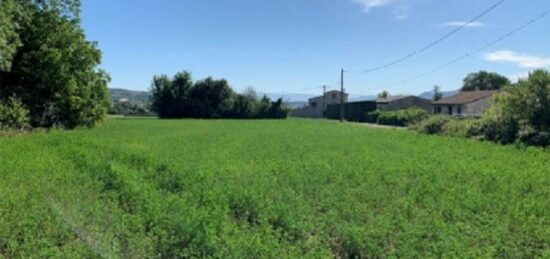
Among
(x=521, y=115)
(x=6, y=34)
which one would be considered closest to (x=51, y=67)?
(x=6, y=34)

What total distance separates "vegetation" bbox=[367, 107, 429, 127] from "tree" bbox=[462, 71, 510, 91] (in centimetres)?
A: 5606

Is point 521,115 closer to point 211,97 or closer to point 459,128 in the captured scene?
point 459,128

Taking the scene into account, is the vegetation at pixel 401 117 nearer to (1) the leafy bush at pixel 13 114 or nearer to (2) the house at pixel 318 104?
(1) the leafy bush at pixel 13 114

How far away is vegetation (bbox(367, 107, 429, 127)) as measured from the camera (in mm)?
50481

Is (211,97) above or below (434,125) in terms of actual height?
above

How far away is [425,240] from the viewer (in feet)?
22.4

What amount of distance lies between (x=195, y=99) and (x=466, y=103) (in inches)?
1544

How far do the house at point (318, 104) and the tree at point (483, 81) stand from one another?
27092 mm

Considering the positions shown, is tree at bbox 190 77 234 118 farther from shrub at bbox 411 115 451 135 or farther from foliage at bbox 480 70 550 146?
foliage at bbox 480 70 550 146

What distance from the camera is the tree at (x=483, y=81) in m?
112

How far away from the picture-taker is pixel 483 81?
114 m

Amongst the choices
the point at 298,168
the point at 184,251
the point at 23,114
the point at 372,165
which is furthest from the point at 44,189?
the point at 23,114

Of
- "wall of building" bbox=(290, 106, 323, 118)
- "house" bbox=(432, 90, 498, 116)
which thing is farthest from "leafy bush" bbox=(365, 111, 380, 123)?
"wall of building" bbox=(290, 106, 323, 118)

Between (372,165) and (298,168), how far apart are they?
7.21 ft
